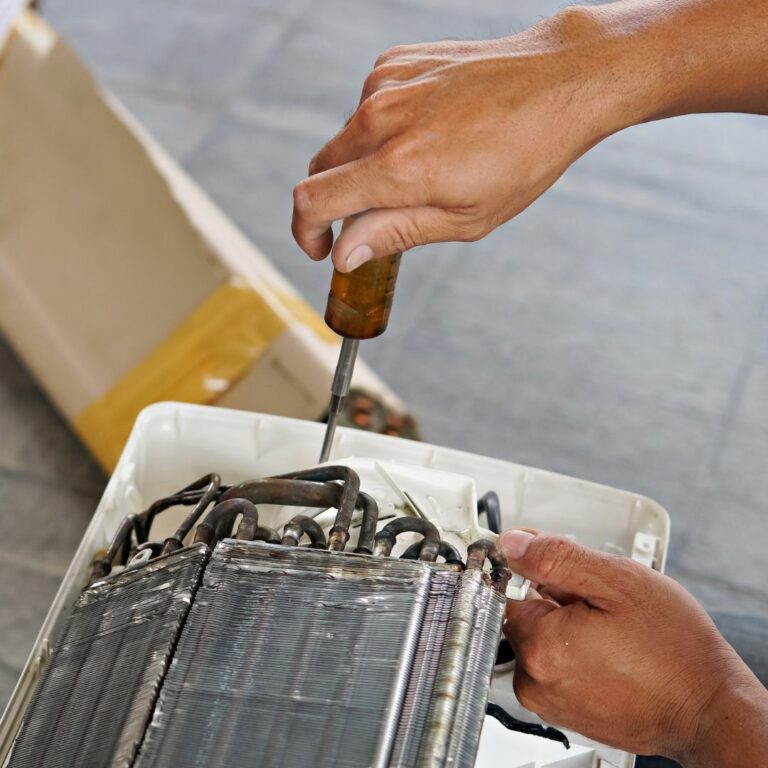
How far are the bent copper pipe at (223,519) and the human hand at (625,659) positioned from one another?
0.19 metres

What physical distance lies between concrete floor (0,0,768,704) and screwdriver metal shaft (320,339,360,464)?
0.66 m

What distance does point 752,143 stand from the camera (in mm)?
2240

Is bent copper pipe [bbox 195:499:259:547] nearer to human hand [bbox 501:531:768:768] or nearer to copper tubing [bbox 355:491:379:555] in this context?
copper tubing [bbox 355:491:379:555]

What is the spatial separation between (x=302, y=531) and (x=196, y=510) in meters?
0.11

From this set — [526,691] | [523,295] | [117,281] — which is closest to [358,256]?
[526,691]

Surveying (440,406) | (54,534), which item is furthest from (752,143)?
(54,534)

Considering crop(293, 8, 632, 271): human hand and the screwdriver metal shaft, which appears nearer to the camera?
crop(293, 8, 632, 271): human hand

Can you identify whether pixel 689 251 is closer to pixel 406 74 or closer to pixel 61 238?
pixel 61 238

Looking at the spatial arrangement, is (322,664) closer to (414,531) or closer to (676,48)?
(414,531)

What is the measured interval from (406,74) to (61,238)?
1.04 m

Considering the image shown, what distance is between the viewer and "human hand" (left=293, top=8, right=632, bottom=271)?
675 mm

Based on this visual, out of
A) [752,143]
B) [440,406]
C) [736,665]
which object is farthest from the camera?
[752,143]

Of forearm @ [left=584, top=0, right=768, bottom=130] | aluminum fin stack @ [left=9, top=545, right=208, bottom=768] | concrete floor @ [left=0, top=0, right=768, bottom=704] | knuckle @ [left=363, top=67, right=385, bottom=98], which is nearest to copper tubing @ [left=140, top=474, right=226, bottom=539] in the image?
aluminum fin stack @ [left=9, top=545, right=208, bottom=768]

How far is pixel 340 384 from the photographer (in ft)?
2.77
